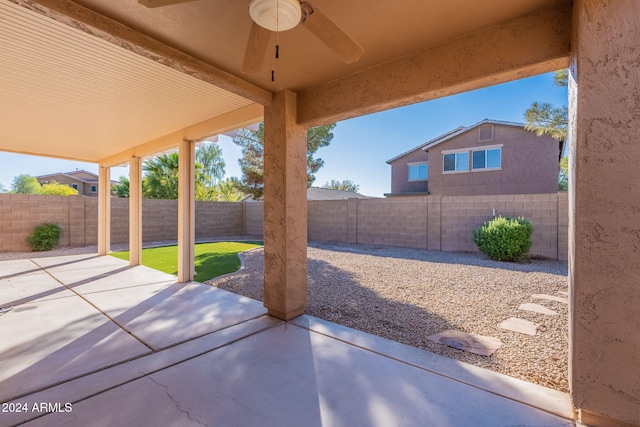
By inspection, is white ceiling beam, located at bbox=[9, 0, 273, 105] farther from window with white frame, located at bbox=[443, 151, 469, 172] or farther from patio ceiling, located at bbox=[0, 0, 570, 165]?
window with white frame, located at bbox=[443, 151, 469, 172]

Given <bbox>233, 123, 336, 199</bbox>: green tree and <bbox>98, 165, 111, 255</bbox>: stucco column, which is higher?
<bbox>233, 123, 336, 199</bbox>: green tree

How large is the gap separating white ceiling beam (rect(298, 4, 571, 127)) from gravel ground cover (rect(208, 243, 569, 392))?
2469mm

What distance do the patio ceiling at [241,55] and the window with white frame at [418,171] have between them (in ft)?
49.2

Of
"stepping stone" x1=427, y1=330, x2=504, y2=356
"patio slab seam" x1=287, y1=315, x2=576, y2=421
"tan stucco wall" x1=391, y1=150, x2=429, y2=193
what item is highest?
"tan stucco wall" x1=391, y1=150, x2=429, y2=193

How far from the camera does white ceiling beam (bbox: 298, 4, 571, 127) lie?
216 cm

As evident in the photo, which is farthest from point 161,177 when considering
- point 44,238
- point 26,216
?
point 44,238

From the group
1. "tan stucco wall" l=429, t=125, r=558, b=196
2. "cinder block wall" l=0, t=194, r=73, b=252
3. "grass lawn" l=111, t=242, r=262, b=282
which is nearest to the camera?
"grass lawn" l=111, t=242, r=262, b=282

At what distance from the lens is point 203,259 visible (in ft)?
27.1

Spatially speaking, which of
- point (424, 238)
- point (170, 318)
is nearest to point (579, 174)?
point (170, 318)

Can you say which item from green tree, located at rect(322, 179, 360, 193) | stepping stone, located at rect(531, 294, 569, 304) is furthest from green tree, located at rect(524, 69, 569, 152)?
green tree, located at rect(322, 179, 360, 193)

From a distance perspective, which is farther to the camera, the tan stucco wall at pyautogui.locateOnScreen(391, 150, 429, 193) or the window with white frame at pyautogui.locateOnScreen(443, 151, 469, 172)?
the tan stucco wall at pyautogui.locateOnScreen(391, 150, 429, 193)

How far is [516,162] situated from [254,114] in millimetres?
13348

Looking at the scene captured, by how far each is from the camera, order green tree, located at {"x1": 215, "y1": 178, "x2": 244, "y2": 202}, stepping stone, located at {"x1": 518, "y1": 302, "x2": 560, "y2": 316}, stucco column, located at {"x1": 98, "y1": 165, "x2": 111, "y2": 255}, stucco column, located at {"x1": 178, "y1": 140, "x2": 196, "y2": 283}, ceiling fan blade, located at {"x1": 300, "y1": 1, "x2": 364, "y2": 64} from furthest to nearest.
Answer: green tree, located at {"x1": 215, "y1": 178, "x2": 244, "y2": 202}
stucco column, located at {"x1": 98, "y1": 165, "x2": 111, "y2": 255}
stucco column, located at {"x1": 178, "y1": 140, "x2": 196, "y2": 283}
stepping stone, located at {"x1": 518, "y1": 302, "x2": 560, "y2": 316}
ceiling fan blade, located at {"x1": 300, "y1": 1, "x2": 364, "y2": 64}

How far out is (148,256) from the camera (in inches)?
334
